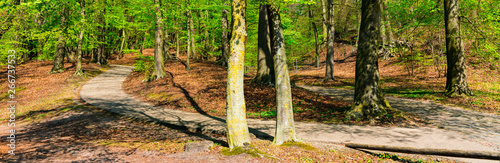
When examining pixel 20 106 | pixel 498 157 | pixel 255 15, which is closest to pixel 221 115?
pixel 498 157

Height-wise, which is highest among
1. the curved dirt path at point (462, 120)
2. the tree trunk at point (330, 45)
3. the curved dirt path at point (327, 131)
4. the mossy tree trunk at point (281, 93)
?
the tree trunk at point (330, 45)

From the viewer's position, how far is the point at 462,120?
347 inches

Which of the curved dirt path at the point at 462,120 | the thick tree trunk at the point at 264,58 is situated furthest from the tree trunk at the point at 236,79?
the thick tree trunk at the point at 264,58

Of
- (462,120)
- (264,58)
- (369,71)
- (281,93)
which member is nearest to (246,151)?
(281,93)

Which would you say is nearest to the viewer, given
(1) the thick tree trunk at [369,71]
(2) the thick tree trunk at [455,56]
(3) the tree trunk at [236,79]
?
(3) the tree trunk at [236,79]

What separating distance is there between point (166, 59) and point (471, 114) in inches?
1022

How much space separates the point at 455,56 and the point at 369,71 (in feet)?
24.5

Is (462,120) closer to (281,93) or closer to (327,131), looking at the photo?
(327,131)

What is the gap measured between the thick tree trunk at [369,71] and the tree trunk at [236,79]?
4946 mm

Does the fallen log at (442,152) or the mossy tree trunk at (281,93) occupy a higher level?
the mossy tree trunk at (281,93)

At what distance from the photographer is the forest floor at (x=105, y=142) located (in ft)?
18.8

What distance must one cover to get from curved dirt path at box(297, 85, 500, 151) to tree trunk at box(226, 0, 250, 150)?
631 cm

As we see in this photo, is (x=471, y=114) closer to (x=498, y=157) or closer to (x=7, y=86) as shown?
(x=498, y=157)

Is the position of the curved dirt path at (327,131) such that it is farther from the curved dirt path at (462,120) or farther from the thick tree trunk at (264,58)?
the thick tree trunk at (264,58)
